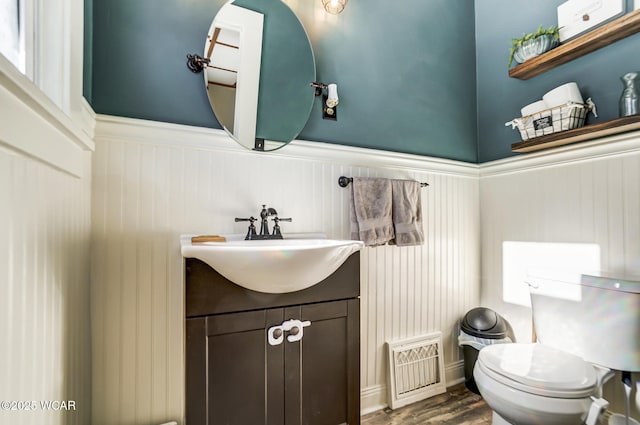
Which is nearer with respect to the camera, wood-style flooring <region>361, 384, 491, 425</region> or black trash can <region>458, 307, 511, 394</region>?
wood-style flooring <region>361, 384, 491, 425</region>

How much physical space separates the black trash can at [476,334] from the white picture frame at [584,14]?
1548mm

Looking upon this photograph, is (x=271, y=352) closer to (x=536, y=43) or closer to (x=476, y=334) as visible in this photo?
(x=476, y=334)

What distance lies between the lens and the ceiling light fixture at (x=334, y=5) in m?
1.57

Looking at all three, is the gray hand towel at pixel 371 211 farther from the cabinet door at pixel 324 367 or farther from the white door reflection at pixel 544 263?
the white door reflection at pixel 544 263

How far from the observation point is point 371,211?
1.59 metres

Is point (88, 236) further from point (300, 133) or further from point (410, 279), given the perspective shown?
point (410, 279)

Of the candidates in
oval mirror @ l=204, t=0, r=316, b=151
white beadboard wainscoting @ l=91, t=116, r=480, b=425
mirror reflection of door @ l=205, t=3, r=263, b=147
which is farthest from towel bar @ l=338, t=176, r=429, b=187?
mirror reflection of door @ l=205, t=3, r=263, b=147

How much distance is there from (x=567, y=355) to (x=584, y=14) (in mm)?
1618

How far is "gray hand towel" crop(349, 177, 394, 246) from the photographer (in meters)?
1.56

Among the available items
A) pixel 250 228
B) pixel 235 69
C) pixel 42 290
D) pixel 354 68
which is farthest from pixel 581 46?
pixel 42 290

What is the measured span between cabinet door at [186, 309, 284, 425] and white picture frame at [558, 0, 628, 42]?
6.50 feet

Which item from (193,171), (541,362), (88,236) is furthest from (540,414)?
(88,236)

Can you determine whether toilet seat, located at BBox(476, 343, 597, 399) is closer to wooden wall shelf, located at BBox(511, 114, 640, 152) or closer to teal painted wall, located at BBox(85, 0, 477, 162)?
wooden wall shelf, located at BBox(511, 114, 640, 152)

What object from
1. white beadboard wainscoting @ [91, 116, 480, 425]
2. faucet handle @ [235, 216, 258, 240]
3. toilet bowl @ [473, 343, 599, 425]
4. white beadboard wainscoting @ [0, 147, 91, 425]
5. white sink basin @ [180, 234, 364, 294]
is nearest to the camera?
white beadboard wainscoting @ [0, 147, 91, 425]
